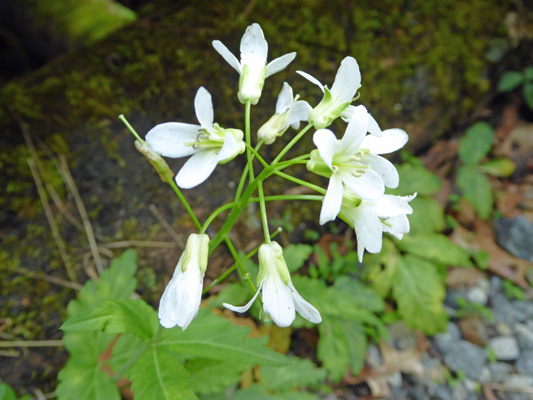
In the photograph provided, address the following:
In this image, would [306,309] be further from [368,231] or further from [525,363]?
[525,363]

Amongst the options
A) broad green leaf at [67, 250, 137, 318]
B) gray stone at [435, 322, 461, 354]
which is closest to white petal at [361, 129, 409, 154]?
broad green leaf at [67, 250, 137, 318]

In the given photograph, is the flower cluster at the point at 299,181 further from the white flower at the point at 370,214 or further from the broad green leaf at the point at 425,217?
the broad green leaf at the point at 425,217

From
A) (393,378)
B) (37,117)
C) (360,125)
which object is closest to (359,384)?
(393,378)

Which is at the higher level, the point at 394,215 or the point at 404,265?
the point at 394,215

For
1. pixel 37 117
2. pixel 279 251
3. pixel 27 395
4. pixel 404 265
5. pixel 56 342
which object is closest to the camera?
pixel 279 251

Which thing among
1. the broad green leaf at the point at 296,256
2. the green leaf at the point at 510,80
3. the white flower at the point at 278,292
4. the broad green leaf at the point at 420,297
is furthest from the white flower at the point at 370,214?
the green leaf at the point at 510,80

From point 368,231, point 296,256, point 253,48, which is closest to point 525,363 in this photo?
point 296,256

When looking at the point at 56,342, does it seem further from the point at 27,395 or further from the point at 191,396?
the point at 191,396
